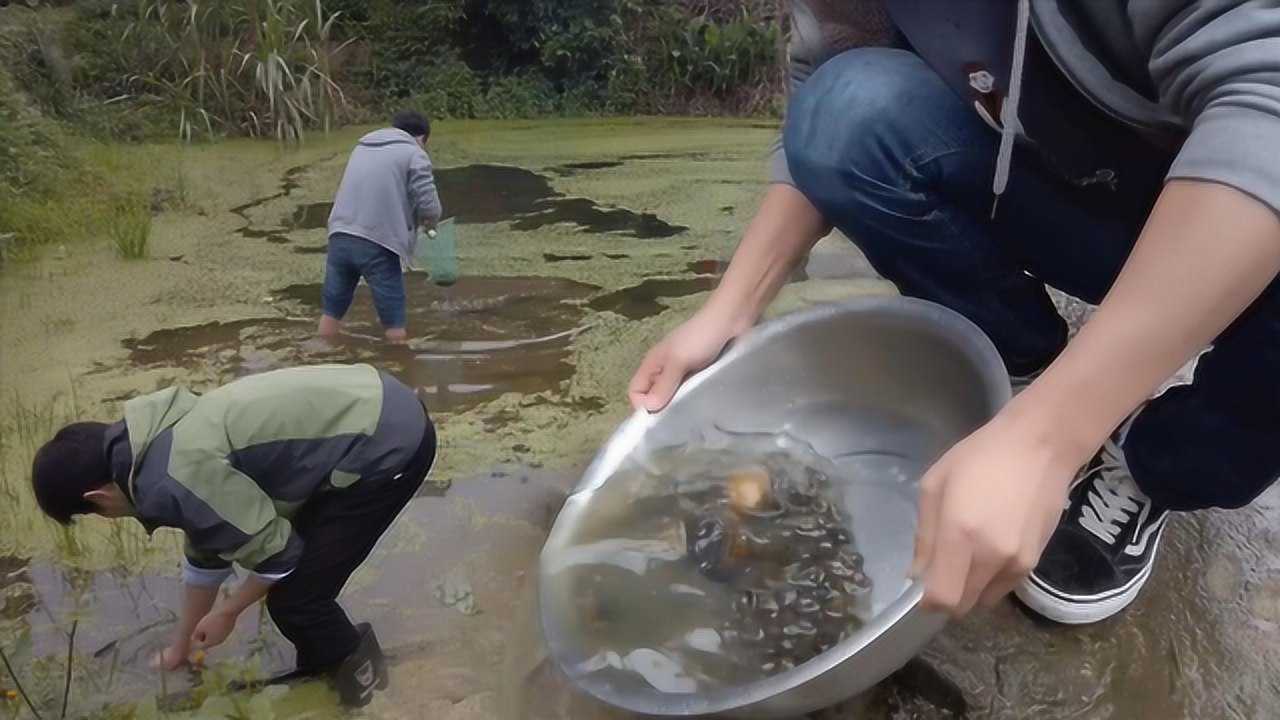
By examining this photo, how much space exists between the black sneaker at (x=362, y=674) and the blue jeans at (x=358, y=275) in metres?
1.99

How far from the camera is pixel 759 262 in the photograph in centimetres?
162

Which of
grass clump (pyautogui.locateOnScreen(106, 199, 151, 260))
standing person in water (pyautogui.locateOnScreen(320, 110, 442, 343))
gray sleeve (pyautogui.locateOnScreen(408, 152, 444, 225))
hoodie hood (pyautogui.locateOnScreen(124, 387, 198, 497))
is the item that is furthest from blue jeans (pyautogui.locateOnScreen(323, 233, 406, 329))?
hoodie hood (pyautogui.locateOnScreen(124, 387, 198, 497))

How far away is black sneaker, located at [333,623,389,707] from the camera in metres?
1.68

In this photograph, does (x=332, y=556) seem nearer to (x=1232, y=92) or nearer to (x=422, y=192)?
(x=1232, y=92)

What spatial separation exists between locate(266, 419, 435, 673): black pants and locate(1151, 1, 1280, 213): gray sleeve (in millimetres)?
1454

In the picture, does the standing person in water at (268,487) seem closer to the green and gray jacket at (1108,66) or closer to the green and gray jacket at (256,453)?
the green and gray jacket at (256,453)

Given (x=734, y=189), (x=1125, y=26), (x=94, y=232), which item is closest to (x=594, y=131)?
(x=734, y=189)

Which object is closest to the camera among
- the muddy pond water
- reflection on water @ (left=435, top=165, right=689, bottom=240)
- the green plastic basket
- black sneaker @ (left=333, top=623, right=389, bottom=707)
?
the muddy pond water

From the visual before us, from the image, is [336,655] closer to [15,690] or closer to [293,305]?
[15,690]

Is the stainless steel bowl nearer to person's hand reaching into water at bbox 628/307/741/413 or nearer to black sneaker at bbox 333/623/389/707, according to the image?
person's hand reaching into water at bbox 628/307/741/413

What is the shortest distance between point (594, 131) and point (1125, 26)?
732cm

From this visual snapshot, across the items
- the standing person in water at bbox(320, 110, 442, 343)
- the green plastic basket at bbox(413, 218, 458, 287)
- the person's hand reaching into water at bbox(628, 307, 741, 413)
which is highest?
the person's hand reaching into water at bbox(628, 307, 741, 413)

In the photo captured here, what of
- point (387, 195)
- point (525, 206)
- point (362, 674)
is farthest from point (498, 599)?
point (525, 206)

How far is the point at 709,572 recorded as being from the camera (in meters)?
1.60
